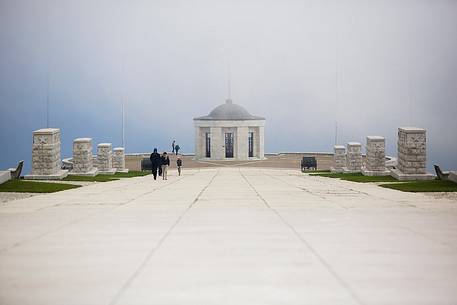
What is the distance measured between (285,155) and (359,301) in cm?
7556

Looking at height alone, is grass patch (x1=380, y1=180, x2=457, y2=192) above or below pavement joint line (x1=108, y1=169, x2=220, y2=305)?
below

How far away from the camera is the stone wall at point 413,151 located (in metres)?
34.1

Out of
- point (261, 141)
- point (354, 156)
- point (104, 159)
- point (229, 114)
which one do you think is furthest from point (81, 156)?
point (261, 141)

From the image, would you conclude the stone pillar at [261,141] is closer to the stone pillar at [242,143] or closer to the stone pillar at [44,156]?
the stone pillar at [242,143]

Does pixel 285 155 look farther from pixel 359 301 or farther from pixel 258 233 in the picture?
pixel 359 301

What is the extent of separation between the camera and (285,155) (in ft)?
270

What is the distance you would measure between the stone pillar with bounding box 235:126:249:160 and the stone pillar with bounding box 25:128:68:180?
3746cm

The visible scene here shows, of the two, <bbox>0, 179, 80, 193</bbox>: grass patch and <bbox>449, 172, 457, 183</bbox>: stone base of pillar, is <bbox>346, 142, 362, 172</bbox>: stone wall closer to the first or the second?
<bbox>449, 172, 457, 183</bbox>: stone base of pillar

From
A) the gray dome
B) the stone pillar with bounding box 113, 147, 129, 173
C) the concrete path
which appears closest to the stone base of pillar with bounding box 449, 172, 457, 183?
the concrete path

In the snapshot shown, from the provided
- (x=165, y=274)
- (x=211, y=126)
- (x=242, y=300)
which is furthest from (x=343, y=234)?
(x=211, y=126)

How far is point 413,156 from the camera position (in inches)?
1345

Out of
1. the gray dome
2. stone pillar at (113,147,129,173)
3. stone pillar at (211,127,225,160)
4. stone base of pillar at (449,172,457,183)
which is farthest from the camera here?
the gray dome

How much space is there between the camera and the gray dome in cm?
7312

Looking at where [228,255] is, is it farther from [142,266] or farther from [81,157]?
[81,157]
